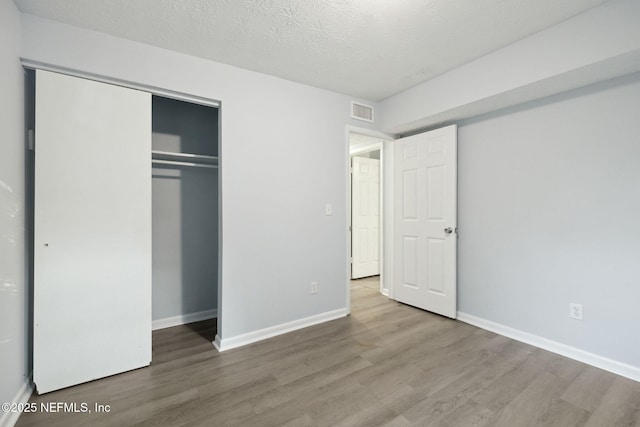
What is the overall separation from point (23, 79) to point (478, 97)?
11.3 ft

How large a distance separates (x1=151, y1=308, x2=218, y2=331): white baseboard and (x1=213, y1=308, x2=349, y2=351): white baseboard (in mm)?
727

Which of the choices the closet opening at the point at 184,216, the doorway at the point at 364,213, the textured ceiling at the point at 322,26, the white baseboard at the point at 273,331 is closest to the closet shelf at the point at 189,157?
the closet opening at the point at 184,216

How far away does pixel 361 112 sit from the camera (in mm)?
3369

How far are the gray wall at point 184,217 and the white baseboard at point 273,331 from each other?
0.84 m

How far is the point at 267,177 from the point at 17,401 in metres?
2.22

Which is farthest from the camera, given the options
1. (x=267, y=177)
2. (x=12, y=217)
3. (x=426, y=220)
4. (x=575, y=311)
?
(x=426, y=220)

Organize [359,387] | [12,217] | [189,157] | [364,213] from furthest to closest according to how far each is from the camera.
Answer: [364,213] → [189,157] → [359,387] → [12,217]

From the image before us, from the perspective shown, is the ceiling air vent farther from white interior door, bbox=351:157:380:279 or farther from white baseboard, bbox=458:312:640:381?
white baseboard, bbox=458:312:640:381

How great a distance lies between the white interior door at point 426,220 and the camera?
3.08 m

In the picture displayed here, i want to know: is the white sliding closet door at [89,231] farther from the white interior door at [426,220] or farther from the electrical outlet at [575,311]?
the electrical outlet at [575,311]

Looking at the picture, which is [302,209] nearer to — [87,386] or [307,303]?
[307,303]

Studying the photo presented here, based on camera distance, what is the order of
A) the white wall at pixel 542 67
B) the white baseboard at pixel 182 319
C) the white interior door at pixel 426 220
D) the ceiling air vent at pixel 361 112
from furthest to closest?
1. the ceiling air vent at pixel 361 112
2. the white interior door at pixel 426 220
3. the white baseboard at pixel 182 319
4. the white wall at pixel 542 67

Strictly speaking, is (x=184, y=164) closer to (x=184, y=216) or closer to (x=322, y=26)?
(x=184, y=216)

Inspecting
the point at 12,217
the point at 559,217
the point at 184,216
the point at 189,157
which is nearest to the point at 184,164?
the point at 189,157
